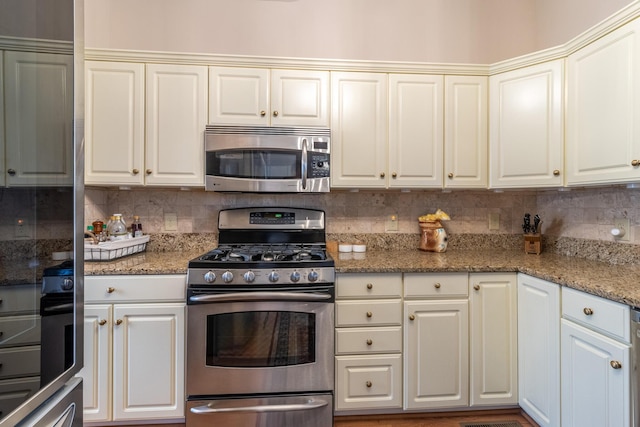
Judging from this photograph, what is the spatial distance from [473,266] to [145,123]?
7.37ft

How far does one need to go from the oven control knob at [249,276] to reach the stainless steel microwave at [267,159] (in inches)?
22.5

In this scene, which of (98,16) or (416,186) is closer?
(416,186)

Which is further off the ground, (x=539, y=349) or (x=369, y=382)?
(x=539, y=349)

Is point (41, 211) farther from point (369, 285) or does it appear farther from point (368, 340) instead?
point (368, 340)

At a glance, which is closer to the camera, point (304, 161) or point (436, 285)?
point (436, 285)

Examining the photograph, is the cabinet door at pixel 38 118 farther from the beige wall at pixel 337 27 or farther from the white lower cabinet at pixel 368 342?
the beige wall at pixel 337 27

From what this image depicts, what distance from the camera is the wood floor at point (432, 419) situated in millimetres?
1782

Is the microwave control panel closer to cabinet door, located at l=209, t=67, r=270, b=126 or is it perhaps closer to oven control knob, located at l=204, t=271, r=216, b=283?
cabinet door, located at l=209, t=67, r=270, b=126

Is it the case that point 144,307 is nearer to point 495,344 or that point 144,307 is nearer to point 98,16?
point 495,344

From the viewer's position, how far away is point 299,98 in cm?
204

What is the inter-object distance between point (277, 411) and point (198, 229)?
1.36 m

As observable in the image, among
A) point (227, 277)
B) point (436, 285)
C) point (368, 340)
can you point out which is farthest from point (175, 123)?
point (436, 285)

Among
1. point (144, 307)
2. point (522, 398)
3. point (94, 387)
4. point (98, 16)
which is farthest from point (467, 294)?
point (98, 16)

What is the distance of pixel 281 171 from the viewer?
1.99 metres
